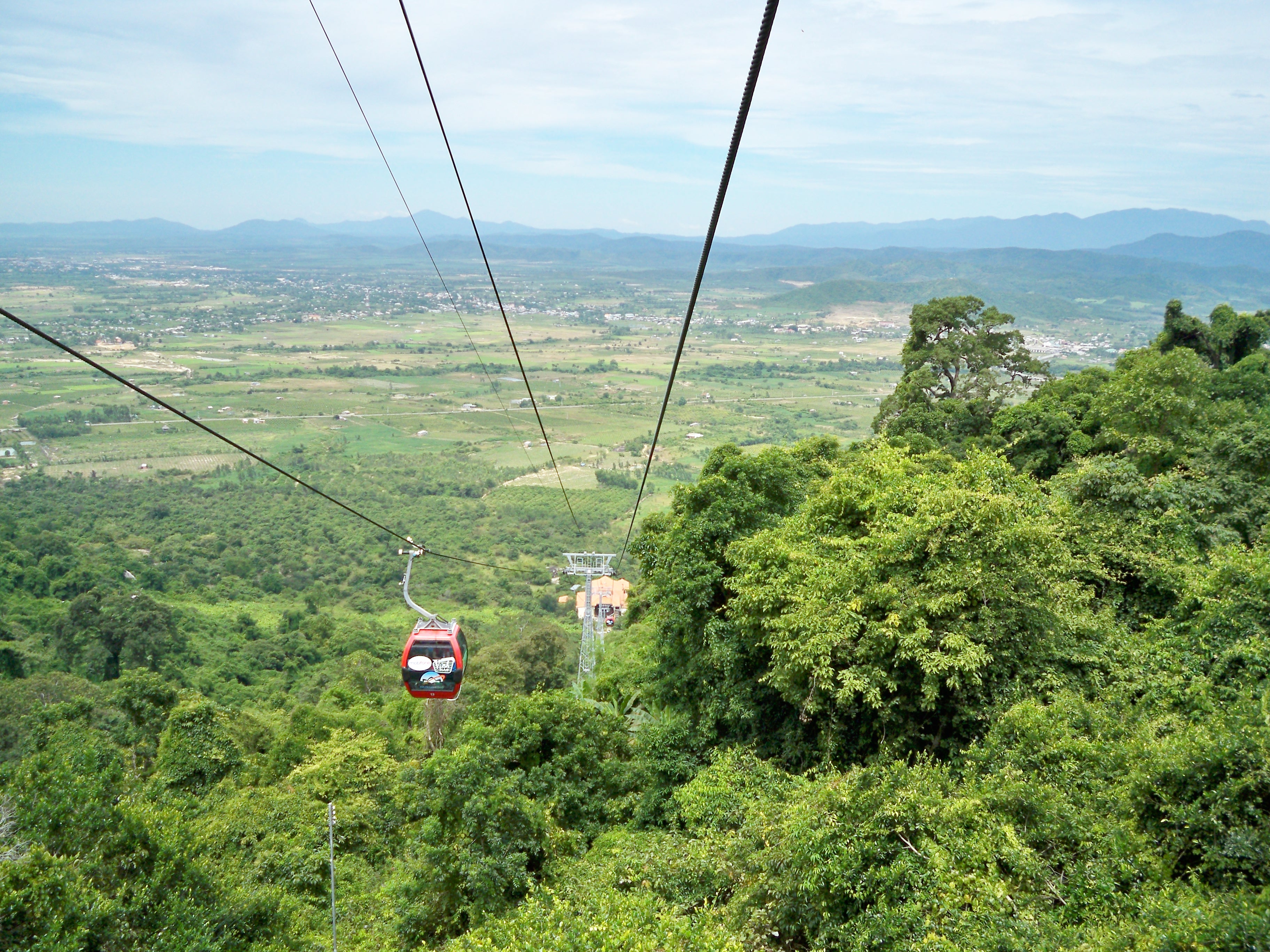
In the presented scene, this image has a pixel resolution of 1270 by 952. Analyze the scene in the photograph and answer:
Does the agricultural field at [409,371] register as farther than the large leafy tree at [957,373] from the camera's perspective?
Yes

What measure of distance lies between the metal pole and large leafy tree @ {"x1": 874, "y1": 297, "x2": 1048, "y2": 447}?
16.6 m

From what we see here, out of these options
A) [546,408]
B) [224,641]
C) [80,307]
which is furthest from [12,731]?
[80,307]

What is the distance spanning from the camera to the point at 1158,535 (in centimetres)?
1169

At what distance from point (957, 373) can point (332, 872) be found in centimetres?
2101

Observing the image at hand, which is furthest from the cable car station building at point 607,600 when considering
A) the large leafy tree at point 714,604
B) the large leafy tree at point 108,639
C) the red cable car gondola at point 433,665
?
the red cable car gondola at point 433,665

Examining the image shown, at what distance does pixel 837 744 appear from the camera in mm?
10070

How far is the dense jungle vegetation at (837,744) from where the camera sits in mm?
6152

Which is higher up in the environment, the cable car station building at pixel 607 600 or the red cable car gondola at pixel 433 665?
the red cable car gondola at pixel 433 665

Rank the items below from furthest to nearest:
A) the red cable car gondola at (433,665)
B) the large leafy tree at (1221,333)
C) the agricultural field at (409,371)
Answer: the agricultural field at (409,371)
the large leafy tree at (1221,333)
the red cable car gondola at (433,665)

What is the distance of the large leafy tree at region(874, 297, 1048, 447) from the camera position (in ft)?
70.1

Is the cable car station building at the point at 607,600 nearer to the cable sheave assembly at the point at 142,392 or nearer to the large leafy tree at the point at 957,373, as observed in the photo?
the large leafy tree at the point at 957,373

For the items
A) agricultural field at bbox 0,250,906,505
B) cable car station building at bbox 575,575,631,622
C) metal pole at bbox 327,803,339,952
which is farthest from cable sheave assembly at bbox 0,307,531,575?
agricultural field at bbox 0,250,906,505

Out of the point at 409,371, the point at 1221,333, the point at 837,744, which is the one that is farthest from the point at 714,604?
the point at 409,371

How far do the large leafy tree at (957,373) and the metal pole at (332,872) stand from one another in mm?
16590
